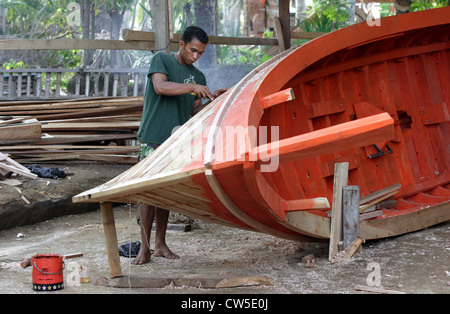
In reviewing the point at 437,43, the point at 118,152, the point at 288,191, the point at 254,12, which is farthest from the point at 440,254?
the point at 254,12

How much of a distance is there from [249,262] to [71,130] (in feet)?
14.7

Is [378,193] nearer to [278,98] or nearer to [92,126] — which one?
[278,98]

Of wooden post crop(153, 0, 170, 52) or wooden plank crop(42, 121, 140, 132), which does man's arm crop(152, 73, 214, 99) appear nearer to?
wooden post crop(153, 0, 170, 52)

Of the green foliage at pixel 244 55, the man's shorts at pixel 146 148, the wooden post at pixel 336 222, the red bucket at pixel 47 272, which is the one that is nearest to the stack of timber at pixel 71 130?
the man's shorts at pixel 146 148

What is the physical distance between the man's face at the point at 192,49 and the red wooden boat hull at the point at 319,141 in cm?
43

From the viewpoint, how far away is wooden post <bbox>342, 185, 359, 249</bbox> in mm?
4594

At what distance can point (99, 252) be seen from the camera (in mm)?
5152

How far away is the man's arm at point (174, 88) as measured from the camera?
14.9ft

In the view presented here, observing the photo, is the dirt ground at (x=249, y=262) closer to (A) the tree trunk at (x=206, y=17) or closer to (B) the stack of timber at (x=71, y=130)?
(B) the stack of timber at (x=71, y=130)

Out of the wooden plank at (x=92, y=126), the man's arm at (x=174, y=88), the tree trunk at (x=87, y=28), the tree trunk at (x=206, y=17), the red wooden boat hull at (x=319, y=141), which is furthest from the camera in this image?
the tree trunk at (x=206, y=17)

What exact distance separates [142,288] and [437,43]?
4.35 metres

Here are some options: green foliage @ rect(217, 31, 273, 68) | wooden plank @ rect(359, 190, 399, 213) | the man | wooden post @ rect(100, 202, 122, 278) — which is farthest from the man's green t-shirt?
green foliage @ rect(217, 31, 273, 68)

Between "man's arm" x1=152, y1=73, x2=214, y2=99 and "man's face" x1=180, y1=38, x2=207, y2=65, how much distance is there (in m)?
0.28

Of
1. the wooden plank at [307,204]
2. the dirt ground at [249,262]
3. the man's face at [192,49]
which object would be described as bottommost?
the dirt ground at [249,262]
